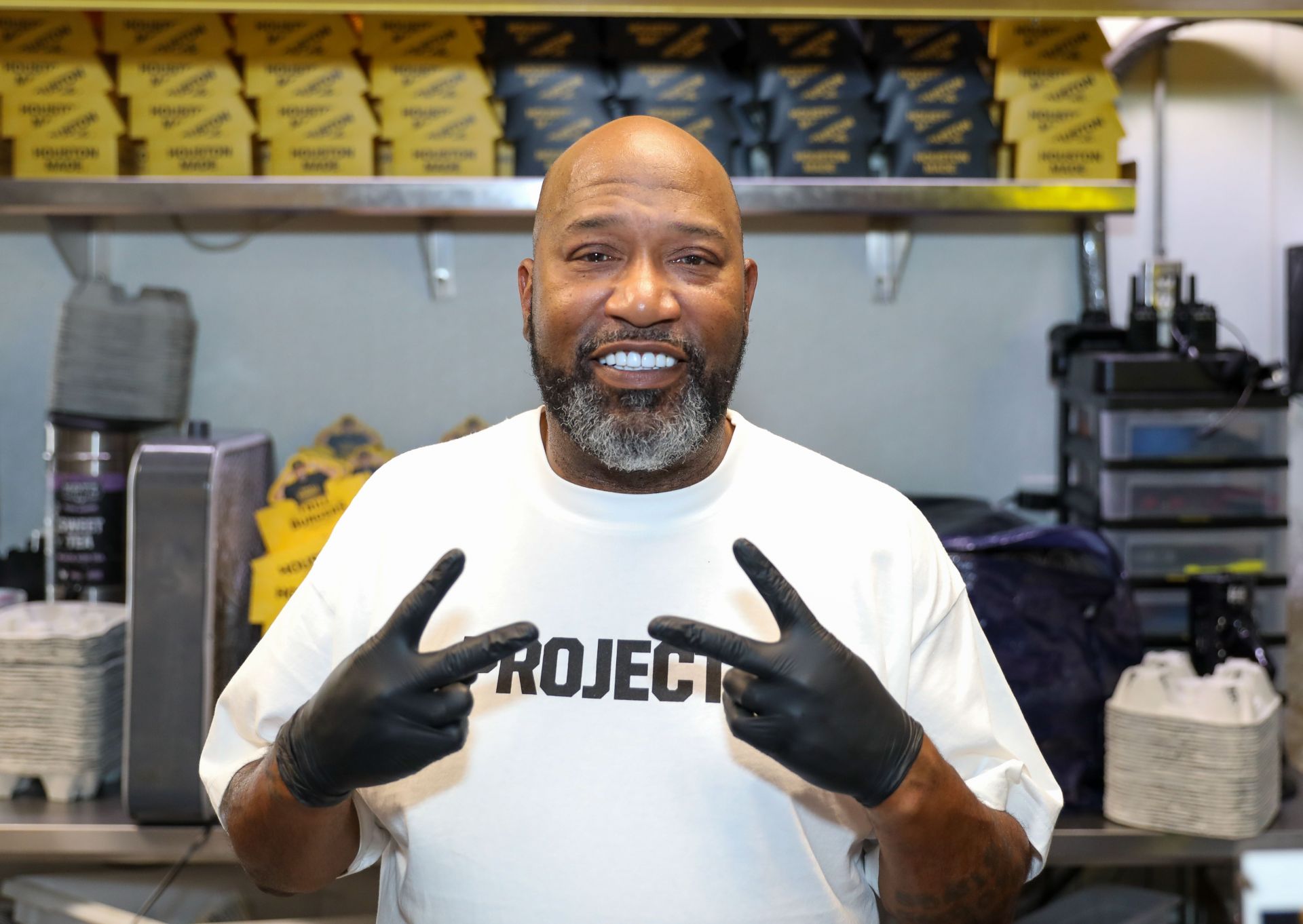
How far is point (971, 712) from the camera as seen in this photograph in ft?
3.72

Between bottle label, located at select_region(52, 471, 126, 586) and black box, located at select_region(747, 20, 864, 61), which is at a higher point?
black box, located at select_region(747, 20, 864, 61)

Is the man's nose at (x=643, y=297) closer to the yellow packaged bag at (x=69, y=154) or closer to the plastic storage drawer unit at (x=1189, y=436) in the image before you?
the plastic storage drawer unit at (x=1189, y=436)

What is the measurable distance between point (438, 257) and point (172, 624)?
0.91 meters

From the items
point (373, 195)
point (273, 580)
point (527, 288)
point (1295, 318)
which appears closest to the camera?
point (527, 288)

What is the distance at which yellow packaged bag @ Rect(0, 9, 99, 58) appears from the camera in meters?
1.96

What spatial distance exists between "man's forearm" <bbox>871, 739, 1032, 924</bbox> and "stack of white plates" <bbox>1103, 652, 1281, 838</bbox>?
2.08 ft

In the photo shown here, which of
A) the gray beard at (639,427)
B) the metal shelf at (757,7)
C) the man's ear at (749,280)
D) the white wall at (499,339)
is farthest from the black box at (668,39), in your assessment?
the gray beard at (639,427)

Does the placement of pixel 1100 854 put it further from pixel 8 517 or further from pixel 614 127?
pixel 8 517

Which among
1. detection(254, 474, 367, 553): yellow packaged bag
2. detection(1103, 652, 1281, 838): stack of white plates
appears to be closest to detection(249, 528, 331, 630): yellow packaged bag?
detection(254, 474, 367, 553): yellow packaged bag

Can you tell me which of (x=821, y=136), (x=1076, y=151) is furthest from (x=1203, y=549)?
(x=821, y=136)

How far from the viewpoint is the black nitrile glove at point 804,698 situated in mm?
902

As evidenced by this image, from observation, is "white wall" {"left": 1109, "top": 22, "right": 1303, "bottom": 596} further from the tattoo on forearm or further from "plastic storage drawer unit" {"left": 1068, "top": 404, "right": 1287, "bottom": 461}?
the tattoo on forearm

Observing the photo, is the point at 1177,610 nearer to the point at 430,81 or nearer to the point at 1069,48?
the point at 1069,48

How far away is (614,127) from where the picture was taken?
1204 millimetres
